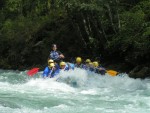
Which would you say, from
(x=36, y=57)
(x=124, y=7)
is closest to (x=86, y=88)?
(x=124, y=7)

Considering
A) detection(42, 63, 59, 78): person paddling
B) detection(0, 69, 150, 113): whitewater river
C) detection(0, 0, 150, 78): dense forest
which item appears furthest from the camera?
detection(0, 0, 150, 78): dense forest

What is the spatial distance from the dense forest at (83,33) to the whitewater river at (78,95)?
5.24 feet

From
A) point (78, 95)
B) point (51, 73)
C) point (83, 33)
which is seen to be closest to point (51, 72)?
point (51, 73)

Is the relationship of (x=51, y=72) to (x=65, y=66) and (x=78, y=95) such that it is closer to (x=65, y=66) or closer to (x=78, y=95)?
(x=65, y=66)

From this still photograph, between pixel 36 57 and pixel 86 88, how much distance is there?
28.4 feet

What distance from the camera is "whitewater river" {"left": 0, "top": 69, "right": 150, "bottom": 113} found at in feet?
33.5

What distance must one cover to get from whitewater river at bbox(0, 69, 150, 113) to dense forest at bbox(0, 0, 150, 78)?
5.24ft

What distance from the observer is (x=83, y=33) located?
20.7 meters

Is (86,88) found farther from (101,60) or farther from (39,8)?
(39,8)

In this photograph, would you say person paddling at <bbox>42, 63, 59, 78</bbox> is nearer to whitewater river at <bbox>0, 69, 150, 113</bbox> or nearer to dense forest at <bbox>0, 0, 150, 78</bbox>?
whitewater river at <bbox>0, 69, 150, 113</bbox>

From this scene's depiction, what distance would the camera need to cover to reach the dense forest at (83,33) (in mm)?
16562

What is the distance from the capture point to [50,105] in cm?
1061

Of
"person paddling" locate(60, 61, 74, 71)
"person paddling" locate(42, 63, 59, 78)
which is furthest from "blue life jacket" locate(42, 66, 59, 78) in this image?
"person paddling" locate(60, 61, 74, 71)

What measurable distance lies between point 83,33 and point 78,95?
8.38 meters
